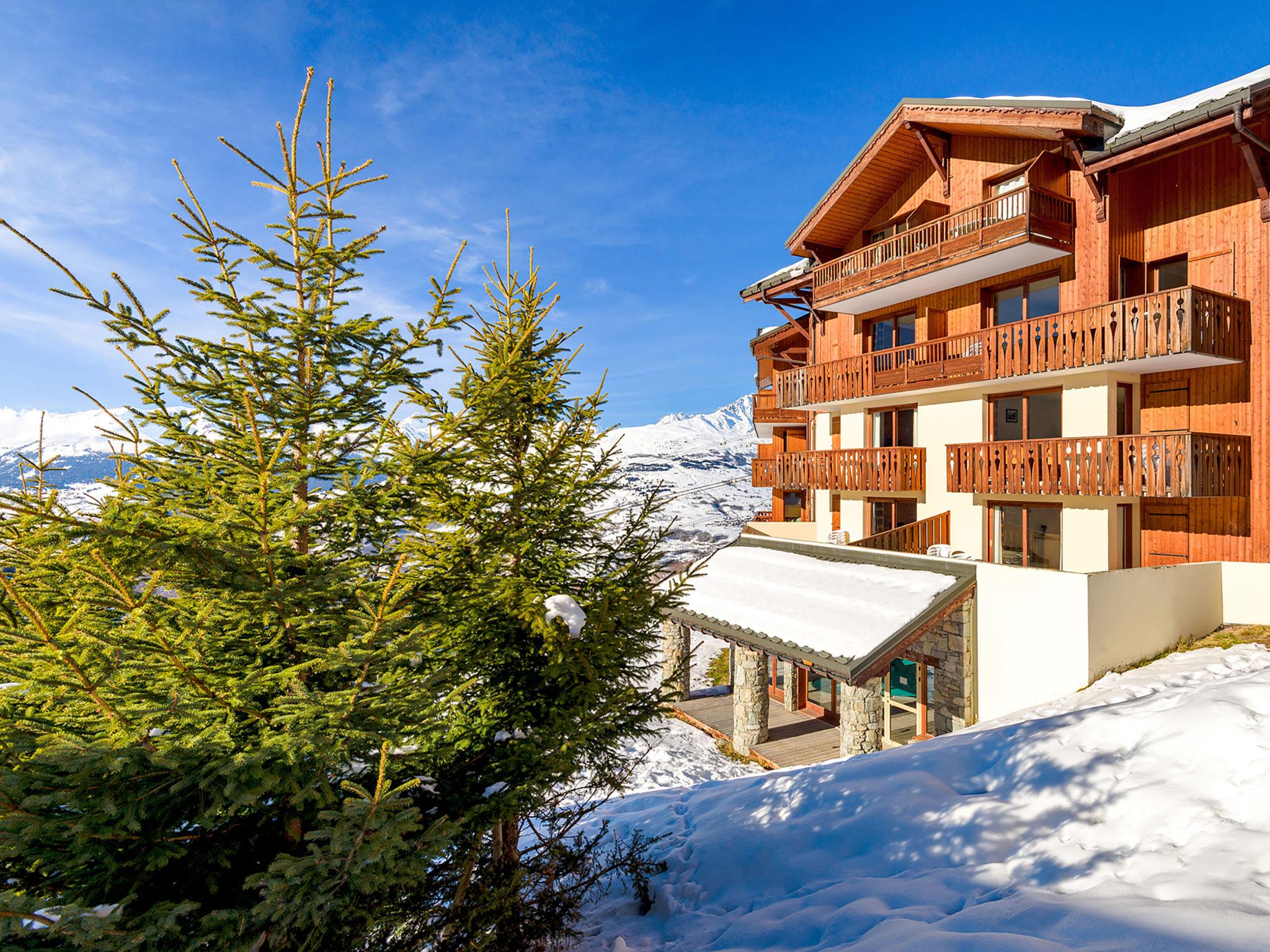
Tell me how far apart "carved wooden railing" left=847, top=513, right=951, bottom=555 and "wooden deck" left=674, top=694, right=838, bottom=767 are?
472 cm

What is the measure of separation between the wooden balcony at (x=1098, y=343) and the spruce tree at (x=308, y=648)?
1138cm

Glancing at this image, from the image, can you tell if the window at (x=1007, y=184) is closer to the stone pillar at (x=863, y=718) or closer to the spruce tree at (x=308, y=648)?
the stone pillar at (x=863, y=718)

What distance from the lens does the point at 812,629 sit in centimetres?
1094

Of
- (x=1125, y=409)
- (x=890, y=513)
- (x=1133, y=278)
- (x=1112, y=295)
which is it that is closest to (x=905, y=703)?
(x=890, y=513)

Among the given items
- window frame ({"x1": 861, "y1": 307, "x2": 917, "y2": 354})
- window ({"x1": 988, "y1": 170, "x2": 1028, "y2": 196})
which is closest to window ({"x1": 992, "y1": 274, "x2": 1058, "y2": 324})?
window frame ({"x1": 861, "y1": 307, "x2": 917, "y2": 354})

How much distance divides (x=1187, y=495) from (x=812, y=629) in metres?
7.11

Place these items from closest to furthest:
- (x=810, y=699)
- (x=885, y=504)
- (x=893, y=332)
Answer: (x=810, y=699) < (x=885, y=504) < (x=893, y=332)

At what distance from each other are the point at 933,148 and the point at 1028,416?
26.4 feet

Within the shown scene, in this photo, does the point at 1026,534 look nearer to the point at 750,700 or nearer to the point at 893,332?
the point at 893,332

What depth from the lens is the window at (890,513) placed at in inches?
637

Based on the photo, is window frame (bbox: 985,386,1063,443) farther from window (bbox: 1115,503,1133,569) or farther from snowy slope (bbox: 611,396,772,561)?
snowy slope (bbox: 611,396,772,561)

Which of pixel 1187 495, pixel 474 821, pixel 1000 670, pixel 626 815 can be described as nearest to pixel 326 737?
pixel 474 821

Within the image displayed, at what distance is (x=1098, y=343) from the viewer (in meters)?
11.7

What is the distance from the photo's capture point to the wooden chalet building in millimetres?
10977
